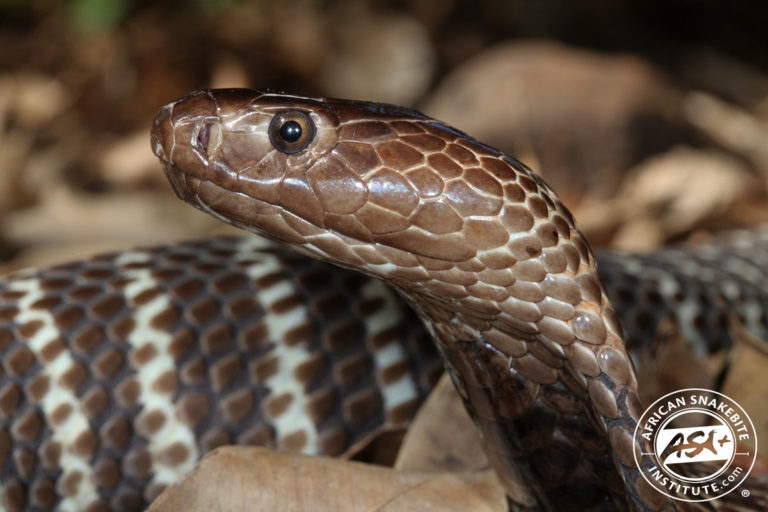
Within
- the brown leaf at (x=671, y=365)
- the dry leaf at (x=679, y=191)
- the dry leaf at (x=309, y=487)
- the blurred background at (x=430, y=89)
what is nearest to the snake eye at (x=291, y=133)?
the dry leaf at (x=309, y=487)

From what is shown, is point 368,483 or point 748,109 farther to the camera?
point 748,109

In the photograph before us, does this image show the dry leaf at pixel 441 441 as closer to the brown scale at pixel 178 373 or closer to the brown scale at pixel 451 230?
the brown scale at pixel 178 373

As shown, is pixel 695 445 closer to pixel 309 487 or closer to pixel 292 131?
pixel 309 487

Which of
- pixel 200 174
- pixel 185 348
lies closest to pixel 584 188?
pixel 185 348

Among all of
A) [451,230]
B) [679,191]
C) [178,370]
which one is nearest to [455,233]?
[451,230]

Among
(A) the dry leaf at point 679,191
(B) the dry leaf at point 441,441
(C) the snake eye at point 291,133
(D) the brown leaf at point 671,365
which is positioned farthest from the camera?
(A) the dry leaf at point 679,191

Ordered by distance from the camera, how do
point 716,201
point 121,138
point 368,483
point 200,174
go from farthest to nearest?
point 121,138, point 716,201, point 368,483, point 200,174

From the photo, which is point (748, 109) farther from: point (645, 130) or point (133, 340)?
point (133, 340)
